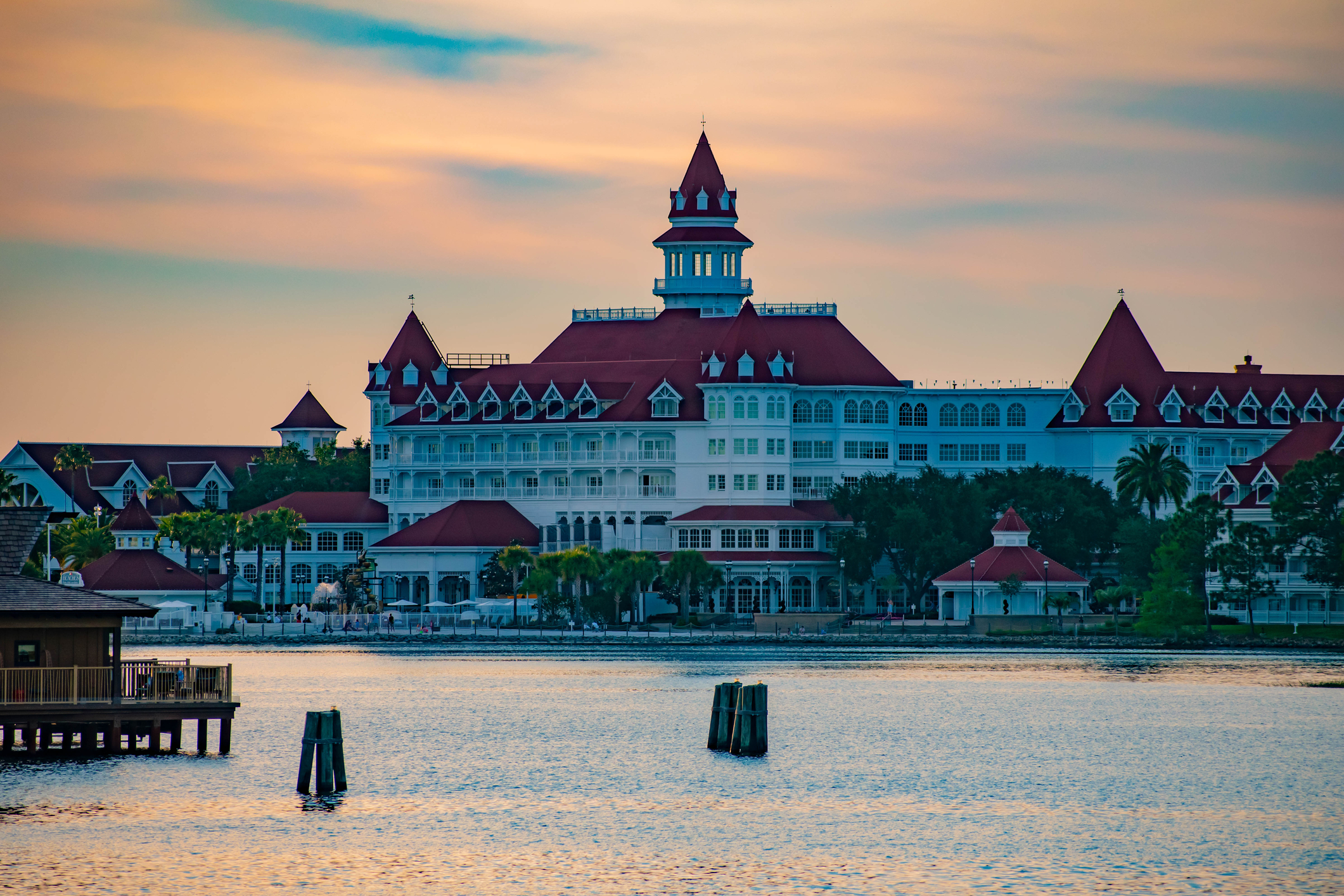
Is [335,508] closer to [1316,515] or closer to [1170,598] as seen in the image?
[1170,598]

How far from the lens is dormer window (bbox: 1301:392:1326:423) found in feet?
526

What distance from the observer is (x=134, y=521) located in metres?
164

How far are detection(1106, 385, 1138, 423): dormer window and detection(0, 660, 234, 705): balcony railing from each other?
102 m

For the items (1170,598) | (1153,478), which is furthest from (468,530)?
(1170,598)

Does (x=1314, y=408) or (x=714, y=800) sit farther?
(x=1314, y=408)

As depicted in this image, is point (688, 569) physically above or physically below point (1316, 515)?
below

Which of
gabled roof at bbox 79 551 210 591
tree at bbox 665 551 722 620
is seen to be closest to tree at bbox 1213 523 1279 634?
tree at bbox 665 551 722 620

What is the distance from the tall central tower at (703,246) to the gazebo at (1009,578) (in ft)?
124

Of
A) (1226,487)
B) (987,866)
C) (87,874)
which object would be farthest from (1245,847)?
(1226,487)

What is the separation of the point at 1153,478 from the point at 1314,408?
23380mm

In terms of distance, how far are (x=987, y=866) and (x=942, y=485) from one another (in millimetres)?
90809

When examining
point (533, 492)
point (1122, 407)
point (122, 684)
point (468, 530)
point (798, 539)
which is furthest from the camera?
point (1122, 407)

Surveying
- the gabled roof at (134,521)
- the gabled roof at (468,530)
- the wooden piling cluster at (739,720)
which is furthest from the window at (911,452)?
the wooden piling cluster at (739,720)

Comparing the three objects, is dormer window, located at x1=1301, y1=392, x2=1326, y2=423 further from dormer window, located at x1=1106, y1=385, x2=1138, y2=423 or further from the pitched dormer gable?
dormer window, located at x1=1106, y1=385, x2=1138, y2=423
